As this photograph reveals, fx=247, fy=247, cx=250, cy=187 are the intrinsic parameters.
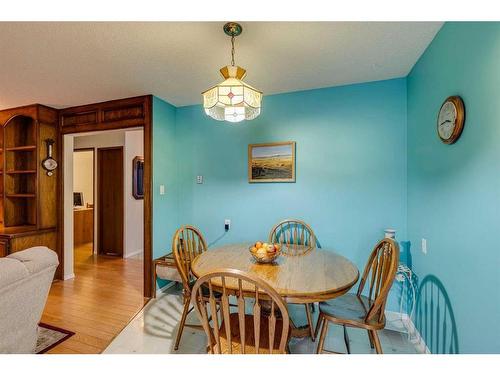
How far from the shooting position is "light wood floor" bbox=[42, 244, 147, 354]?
204cm

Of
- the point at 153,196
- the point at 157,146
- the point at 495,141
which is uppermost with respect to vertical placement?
the point at 157,146

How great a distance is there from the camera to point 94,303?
2674 millimetres

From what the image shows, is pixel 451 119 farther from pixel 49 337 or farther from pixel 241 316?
pixel 49 337

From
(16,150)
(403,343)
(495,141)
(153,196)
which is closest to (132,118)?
(153,196)

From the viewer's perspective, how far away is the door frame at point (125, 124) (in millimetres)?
2846

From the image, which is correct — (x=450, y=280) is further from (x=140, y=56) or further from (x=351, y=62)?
(x=140, y=56)

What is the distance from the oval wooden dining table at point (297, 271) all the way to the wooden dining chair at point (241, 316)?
137mm

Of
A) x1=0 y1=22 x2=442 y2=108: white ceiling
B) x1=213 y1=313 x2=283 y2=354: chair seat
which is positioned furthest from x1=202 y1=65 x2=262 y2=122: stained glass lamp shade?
x1=213 y1=313 x2=283 y2=354: chair seat

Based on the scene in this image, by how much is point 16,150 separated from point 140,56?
2.77 meters

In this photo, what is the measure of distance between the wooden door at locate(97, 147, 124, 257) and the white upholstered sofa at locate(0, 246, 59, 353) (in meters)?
3.20

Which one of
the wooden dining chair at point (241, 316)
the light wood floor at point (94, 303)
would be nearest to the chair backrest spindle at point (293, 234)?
the wooden dining chair at point (241, 316)

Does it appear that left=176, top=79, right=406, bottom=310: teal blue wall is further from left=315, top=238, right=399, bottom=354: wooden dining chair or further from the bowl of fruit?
the bowl of fruit

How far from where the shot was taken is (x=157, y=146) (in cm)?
293
